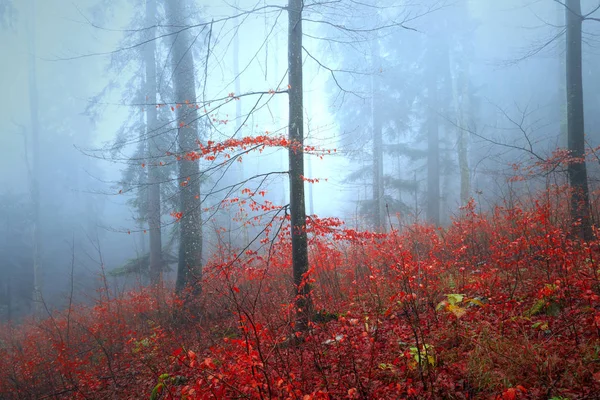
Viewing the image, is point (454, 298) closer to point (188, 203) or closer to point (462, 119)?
point (188, 203)

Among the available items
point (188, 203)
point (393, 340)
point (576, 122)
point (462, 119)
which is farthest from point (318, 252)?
point (462, 119)

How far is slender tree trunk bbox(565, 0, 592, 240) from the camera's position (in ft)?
20.4

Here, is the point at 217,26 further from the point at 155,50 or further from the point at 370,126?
the point at 370,126

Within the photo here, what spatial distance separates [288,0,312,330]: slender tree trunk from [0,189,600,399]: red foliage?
0.36m

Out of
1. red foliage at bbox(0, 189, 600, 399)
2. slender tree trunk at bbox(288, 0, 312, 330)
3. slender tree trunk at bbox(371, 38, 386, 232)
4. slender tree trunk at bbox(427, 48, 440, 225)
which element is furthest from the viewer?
slender tree trunk at bbox(427, 48, 440, 225)

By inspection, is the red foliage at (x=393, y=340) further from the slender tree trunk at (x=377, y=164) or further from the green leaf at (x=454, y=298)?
the slender tree trunk at (x=377, y=164)

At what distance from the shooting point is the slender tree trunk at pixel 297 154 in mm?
4957

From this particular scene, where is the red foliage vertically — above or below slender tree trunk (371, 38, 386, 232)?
below

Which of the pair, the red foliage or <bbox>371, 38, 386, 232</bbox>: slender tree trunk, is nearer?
the red foliage

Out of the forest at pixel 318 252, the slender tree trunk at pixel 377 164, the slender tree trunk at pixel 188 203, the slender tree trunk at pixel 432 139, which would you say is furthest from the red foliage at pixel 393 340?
the slender tree trunk at pixel 432 139

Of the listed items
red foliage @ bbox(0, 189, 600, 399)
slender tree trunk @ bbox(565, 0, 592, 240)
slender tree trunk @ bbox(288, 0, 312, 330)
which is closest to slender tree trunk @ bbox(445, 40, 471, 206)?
slender tree trunk @ bbox(565, 0, 592, 240)

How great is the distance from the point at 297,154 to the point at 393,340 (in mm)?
3081

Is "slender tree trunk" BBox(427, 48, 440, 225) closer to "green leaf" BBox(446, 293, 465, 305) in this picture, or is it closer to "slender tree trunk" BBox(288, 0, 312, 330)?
"green leaf" BBox(446, 293, 465, 305)

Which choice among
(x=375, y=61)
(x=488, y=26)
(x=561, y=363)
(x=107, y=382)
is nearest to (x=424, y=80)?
(x=375, y=61)
